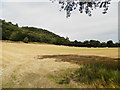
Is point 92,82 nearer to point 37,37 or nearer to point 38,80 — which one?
point 38,80

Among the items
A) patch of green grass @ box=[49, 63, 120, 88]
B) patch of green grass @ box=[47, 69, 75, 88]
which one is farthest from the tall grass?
patch of green grass @ box=[47, 69, 75, 88]

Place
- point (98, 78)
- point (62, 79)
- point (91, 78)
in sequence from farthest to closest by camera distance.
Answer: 1. point (62, 79)
2. point (91, 78)
3. point (98, 78)

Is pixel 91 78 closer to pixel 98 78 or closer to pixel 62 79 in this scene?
pixel 98 78

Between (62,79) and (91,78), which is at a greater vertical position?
(91,78)

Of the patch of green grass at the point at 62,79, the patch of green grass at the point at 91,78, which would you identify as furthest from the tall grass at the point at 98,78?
the patch of green grass at the point at 62,79

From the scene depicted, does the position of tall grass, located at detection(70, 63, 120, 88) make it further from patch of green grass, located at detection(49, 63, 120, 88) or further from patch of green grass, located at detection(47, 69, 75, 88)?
patch of green grass, located at detection(47, 69, 75, 88)

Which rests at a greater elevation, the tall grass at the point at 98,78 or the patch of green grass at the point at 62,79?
the tall grass at the point at 98,78

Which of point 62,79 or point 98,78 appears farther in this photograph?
point 62,79

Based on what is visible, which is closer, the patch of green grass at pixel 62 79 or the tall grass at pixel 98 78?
the tall grass at pixel 98 78

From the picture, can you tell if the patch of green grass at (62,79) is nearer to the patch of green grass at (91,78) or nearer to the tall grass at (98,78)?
the patch of green grass at (91,78)

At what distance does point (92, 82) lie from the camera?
937 centimetres

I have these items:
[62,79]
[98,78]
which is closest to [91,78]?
[98,78]

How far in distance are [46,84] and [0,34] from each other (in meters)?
52.0

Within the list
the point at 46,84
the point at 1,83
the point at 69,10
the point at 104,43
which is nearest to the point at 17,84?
the point at 1,83
